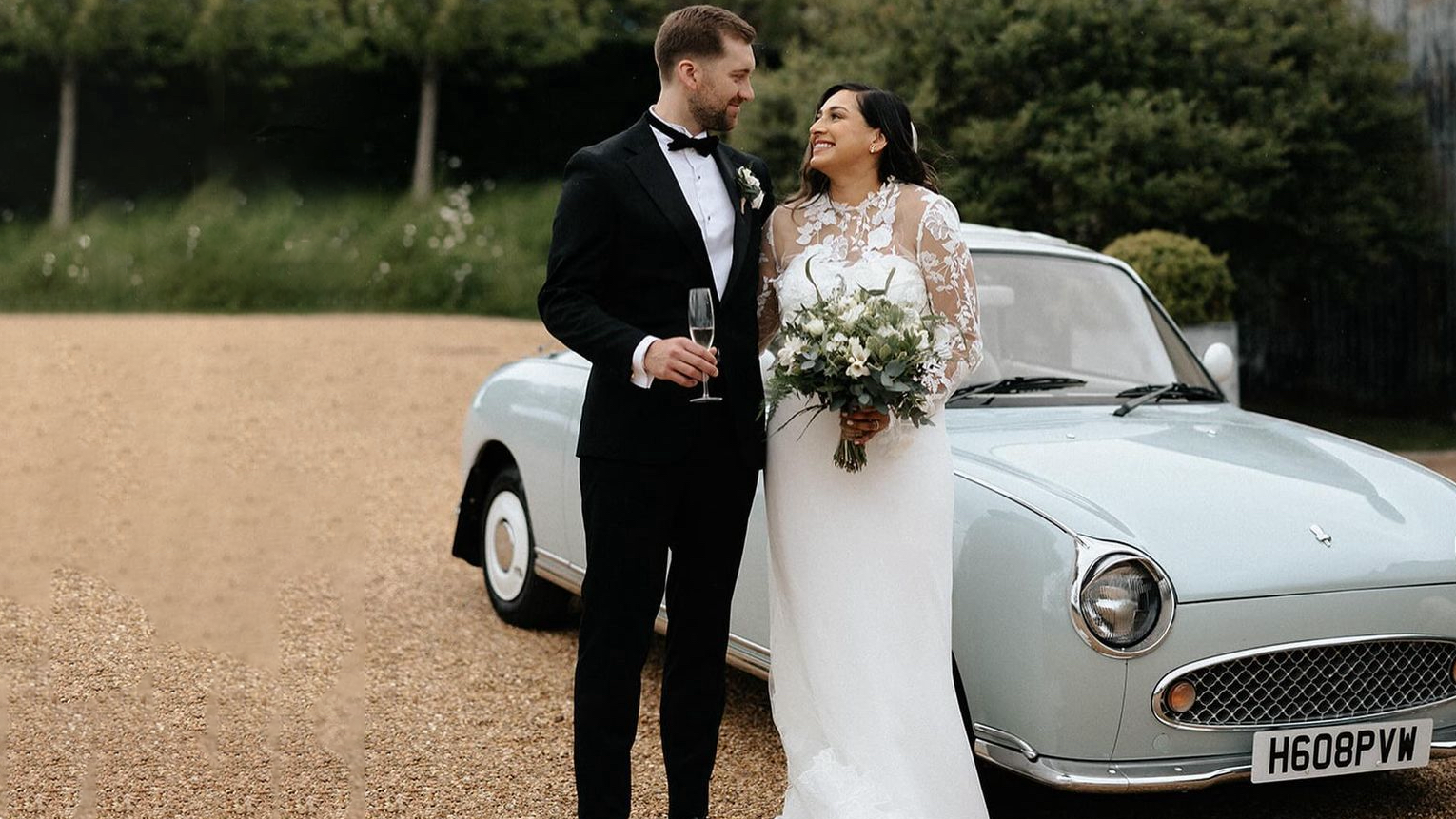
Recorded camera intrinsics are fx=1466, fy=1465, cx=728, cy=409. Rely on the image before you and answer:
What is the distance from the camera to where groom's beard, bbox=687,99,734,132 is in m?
3.62

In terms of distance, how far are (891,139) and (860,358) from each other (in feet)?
2.44

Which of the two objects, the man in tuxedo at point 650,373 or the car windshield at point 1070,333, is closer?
the man in tuxedo at point 650,373

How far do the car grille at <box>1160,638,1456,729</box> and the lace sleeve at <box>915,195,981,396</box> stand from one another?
3.17 feet

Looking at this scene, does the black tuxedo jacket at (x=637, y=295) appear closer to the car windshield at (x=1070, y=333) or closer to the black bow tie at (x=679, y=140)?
the black bow tie at (x=679, y=140)

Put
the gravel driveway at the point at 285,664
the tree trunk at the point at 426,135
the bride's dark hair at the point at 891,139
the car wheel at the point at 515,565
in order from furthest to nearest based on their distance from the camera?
1. the tree trunk at the point at 426,135
2. the car wheel at the point at 515,565
3. the gravel driveway at the point at 285,664
4. the bride's dark hair at the point at 891,139

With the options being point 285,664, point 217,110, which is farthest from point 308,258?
point 285,664

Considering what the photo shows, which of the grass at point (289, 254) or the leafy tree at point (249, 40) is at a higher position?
the leafy tree at point (249, 40)

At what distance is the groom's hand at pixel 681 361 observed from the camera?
329cm

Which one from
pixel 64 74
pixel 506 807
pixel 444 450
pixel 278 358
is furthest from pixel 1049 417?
pixel 64 74

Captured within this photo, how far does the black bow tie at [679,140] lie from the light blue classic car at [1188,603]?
1126mm

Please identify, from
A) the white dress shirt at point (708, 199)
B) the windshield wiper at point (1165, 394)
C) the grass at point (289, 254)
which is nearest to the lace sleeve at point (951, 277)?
the white dress shirt at point (708, 199)

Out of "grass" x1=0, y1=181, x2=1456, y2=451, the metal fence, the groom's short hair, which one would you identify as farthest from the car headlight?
the metal fence

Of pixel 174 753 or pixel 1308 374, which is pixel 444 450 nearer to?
pixel 174 753

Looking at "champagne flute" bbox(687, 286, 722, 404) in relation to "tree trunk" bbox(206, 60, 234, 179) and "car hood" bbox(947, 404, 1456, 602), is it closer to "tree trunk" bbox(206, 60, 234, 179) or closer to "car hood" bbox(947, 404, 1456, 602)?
"car hood" bbox(947, 404, 1456, 602)
